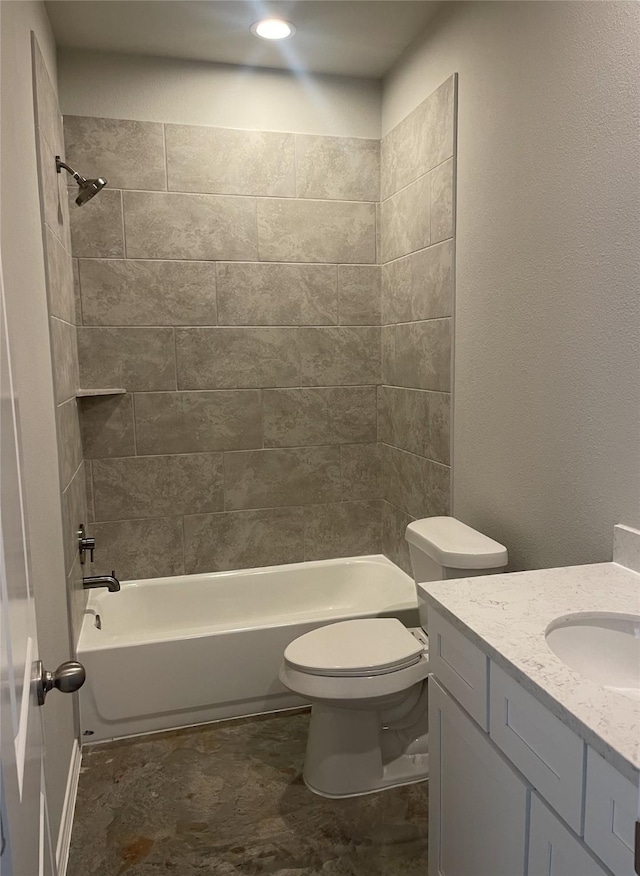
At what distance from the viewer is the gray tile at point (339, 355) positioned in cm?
306

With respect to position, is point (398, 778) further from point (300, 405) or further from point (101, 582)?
point (300, 405)

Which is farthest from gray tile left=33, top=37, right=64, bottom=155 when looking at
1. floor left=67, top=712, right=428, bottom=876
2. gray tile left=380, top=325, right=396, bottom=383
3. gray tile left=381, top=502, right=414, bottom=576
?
floor left=67, top=712, right=428, bottom=876

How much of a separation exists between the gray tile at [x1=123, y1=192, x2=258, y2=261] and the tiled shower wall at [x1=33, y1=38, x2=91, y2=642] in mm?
296

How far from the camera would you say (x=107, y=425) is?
285cm

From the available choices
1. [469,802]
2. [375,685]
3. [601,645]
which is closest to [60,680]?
[469,802]

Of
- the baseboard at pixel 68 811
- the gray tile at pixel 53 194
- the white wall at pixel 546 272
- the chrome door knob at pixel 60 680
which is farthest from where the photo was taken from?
the gray tile at pixel 53 194

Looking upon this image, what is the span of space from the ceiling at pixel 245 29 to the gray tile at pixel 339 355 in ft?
3.86

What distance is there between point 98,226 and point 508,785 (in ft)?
8.43

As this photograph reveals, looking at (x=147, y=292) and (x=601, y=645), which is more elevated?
(x=147, y=292)

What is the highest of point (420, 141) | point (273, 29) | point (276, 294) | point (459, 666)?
point (273, 29)

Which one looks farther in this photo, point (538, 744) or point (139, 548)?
point (139, 548)

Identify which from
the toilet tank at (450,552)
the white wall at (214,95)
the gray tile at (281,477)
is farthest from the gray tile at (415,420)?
the white wall at (214,95)

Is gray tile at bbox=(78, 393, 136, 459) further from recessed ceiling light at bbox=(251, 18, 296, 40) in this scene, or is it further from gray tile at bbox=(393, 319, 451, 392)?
recessed ceiling light at bbox=(251, 18, 296, 40)

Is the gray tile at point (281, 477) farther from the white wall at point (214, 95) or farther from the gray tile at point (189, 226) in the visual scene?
the white wall at point (214, 95)
